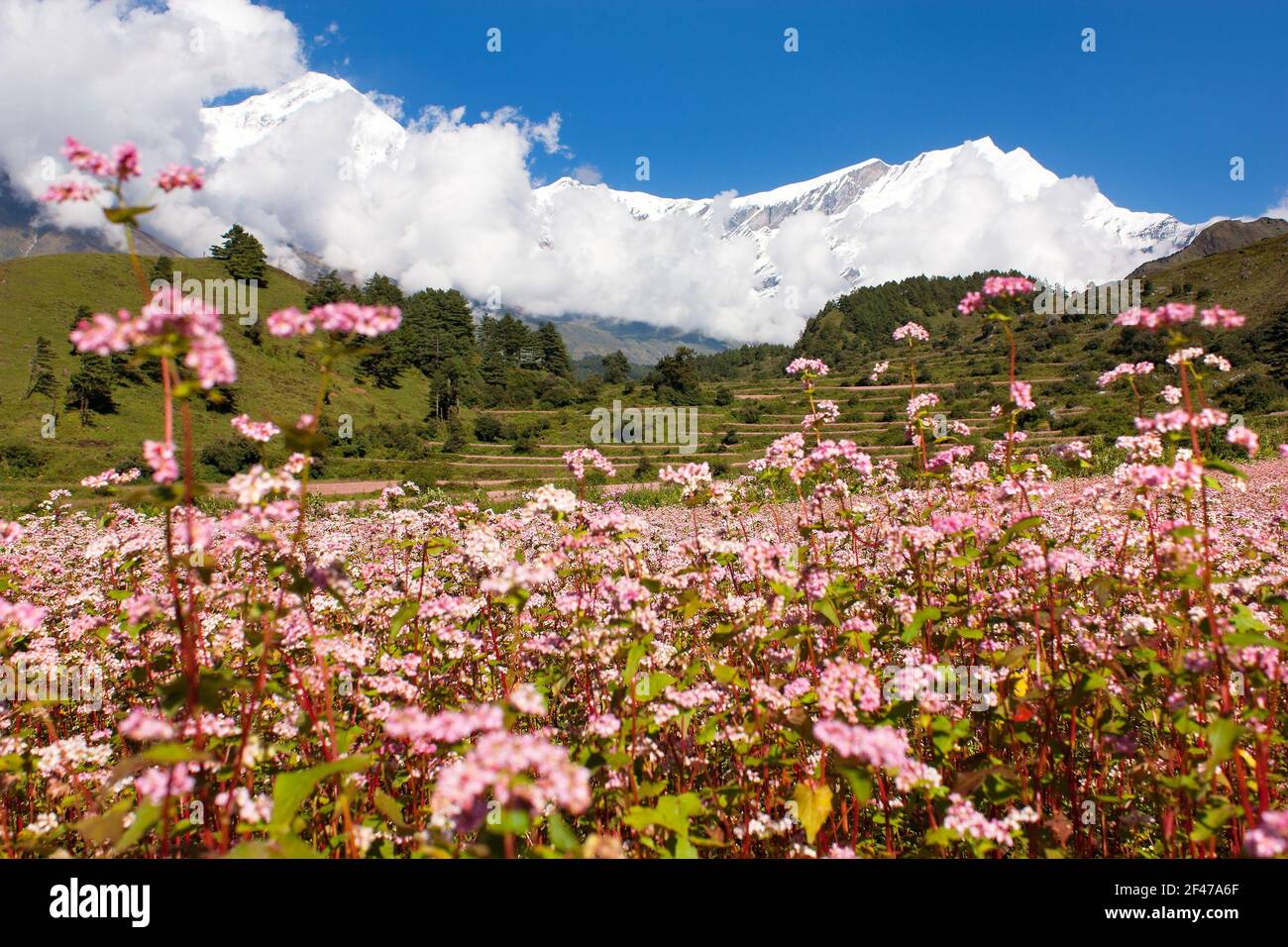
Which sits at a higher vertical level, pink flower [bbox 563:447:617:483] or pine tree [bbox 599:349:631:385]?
pine tree [bbox 599:349:631:385]

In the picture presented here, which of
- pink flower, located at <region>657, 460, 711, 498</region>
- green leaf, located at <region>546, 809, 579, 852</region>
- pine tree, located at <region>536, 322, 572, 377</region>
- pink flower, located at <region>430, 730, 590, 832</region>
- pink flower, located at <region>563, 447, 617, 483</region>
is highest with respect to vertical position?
pine tree, located at <region>536, 322, 572, 377</region>

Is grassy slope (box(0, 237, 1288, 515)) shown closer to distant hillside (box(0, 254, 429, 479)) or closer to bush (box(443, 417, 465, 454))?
distant hillside (box(0, 254, 429, 479))

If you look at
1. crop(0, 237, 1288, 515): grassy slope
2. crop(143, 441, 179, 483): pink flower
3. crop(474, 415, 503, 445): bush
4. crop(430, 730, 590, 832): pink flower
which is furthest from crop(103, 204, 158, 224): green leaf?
crop(474, 415, 503, 445): bush

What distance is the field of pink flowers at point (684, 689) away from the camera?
2.24 metres

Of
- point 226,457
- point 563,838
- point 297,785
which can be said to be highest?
point 226,457

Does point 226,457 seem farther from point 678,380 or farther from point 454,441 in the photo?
point 678,380

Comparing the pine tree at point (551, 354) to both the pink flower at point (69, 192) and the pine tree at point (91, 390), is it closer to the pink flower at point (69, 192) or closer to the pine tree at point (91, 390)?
the pine tree at point (91, 390)

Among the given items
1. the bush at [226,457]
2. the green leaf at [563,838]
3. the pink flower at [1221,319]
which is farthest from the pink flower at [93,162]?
the bush at [226,457]

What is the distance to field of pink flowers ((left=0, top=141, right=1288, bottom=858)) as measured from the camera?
224 cm

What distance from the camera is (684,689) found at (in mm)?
3785

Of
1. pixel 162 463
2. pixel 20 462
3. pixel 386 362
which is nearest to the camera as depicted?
pixel 162 463

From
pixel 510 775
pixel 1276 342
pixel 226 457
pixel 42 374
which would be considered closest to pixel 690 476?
pixel 510 775

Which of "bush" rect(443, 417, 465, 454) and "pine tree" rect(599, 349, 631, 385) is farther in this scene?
"pine tree" rect(599, 349, 631, 385)

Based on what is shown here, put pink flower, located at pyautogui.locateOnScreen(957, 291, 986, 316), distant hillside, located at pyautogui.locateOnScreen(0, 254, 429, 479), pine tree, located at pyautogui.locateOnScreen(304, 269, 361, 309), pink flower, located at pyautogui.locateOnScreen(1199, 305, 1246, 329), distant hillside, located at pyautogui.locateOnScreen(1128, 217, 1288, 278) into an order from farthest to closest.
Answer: distant hillside, located at pyautogui.locateOnScreen(1128, 217, 1288, 278) < pine tree, located at pyautogui.locateOnScreen(304, 269, 361, 309) < distant hillside, located at pyautogui.locateOnScreen(0, 254, 429, 479) < pink flower, located at pyautogui.locateOnScreen(957, 291, 986, 316) < pink flower, located at pyautogui.locateOnScreen(1199, 305, 1246, 329)
